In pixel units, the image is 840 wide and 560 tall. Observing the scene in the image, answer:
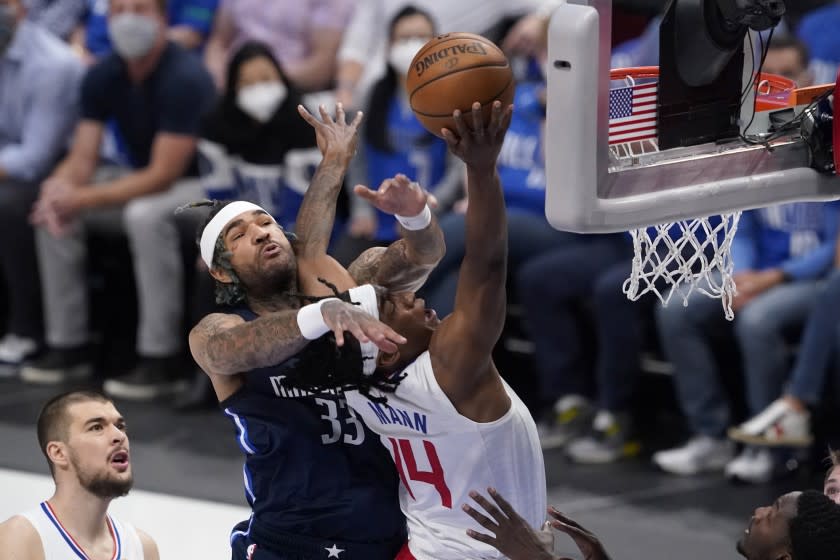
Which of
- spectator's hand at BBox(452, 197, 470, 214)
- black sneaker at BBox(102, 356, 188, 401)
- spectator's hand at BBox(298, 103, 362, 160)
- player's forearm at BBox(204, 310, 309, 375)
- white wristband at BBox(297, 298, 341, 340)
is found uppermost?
spectator's hand at BBox(298, 103, 362, 160)

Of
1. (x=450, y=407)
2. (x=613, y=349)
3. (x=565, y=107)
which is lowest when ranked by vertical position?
(x=613, y=349)

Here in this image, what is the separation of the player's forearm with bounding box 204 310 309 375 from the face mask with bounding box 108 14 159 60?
392 cm

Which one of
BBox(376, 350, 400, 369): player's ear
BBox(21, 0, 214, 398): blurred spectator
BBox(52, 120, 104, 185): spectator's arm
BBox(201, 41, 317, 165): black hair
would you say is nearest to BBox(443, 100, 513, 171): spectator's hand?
BBox(376, 350, 400, 369): player's ear

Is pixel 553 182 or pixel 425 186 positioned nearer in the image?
pixel 553 182

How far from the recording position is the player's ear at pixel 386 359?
12.5ft

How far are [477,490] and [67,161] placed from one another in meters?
4.74

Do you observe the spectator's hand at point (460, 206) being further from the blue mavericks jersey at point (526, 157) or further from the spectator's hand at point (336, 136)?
the spectator's hand at point (336, 136)

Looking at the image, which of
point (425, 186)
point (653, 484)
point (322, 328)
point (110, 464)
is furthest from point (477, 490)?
point (425, 186)

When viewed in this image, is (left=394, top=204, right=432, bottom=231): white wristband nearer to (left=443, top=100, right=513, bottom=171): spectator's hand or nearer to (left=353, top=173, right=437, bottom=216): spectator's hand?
(left=353, top=173, right=437, bottom=216): spectator's hand

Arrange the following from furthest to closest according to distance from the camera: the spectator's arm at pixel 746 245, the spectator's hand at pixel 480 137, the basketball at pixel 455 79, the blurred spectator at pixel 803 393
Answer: the spectator's arm at pixel 746 245
the blurred spectator at pixel 803 393
the basketball at pixel 455 79
the spectator's hand at pixel 480 137

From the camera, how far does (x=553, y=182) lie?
140 inches

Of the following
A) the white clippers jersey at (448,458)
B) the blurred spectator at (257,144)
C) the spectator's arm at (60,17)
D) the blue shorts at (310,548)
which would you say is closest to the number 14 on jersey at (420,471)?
the white clippers jersey at (448,458)

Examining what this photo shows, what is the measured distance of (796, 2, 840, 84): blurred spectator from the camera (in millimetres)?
6453

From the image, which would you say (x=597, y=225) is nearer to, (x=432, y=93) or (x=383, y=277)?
(x=432, y=93)
